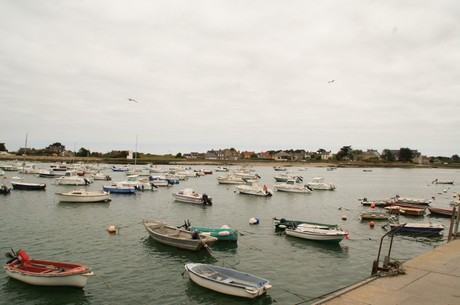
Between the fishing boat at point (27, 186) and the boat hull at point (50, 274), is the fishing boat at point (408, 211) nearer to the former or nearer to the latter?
the boat hull at point (50, 274)

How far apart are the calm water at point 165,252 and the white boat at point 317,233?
66 centimetres

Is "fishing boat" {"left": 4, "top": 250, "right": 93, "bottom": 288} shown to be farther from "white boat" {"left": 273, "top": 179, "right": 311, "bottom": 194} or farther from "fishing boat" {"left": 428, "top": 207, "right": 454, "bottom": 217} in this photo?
"white boat" {"left": 273, "top": 179, "right": 311, "bottom": 194}

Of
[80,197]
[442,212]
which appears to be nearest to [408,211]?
[442,212]

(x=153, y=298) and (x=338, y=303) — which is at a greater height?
(x=338, y=303)

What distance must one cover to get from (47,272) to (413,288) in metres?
18.9

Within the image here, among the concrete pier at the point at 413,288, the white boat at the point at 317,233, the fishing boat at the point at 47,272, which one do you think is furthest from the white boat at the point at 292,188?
the fishing boat at the point at 47,272

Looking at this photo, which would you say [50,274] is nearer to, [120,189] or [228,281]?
[228,281]

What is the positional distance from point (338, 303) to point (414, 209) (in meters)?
41.3

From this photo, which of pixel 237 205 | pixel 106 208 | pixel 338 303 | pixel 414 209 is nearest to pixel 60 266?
pixel 338 303

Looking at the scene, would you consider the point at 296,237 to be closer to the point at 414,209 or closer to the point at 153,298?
the point at 153,298

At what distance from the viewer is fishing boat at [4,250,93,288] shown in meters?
19.3

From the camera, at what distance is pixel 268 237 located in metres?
33.6

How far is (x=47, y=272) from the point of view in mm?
19781

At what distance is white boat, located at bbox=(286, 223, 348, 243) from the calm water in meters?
0.66
